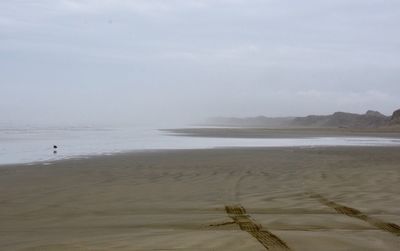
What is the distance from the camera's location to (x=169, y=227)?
652 centimetres

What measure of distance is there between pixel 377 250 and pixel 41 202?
632cm

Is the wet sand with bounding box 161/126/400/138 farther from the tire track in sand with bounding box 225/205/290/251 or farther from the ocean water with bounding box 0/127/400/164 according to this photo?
the tire track in sand with bounding box 225/205/290/251

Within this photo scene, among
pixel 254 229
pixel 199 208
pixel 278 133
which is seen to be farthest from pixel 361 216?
pixel 278 133

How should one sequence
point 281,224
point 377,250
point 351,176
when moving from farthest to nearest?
point 351,176
point 281,224
point 377,250

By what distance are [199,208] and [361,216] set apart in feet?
9.11

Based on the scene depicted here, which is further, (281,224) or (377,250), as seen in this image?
(281,224)

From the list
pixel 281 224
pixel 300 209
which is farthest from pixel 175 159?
pixel 281 224

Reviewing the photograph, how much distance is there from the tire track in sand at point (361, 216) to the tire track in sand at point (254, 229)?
167 cm

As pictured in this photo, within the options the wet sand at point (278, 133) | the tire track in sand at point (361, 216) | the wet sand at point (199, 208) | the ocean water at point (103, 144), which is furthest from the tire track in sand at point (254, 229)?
the wet sand at point (278, 133)

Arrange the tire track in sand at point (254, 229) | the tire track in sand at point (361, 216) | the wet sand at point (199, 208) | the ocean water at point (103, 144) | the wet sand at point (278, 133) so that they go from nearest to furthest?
the tire track in sand at point (254, 229) → the wet sand at point (199, 208) → the tire track in sand at point (361, 216) → the ocean water at point (103, 144) → the wet sand at point (278, 133)

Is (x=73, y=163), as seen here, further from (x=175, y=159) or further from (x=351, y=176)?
(x=351, y=176)

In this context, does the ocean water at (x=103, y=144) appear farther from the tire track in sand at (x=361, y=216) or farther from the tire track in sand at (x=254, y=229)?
the tire track in sand at (x=361, y=216)

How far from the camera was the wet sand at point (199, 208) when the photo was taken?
5508mm

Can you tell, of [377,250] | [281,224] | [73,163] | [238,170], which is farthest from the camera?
[73,163]
